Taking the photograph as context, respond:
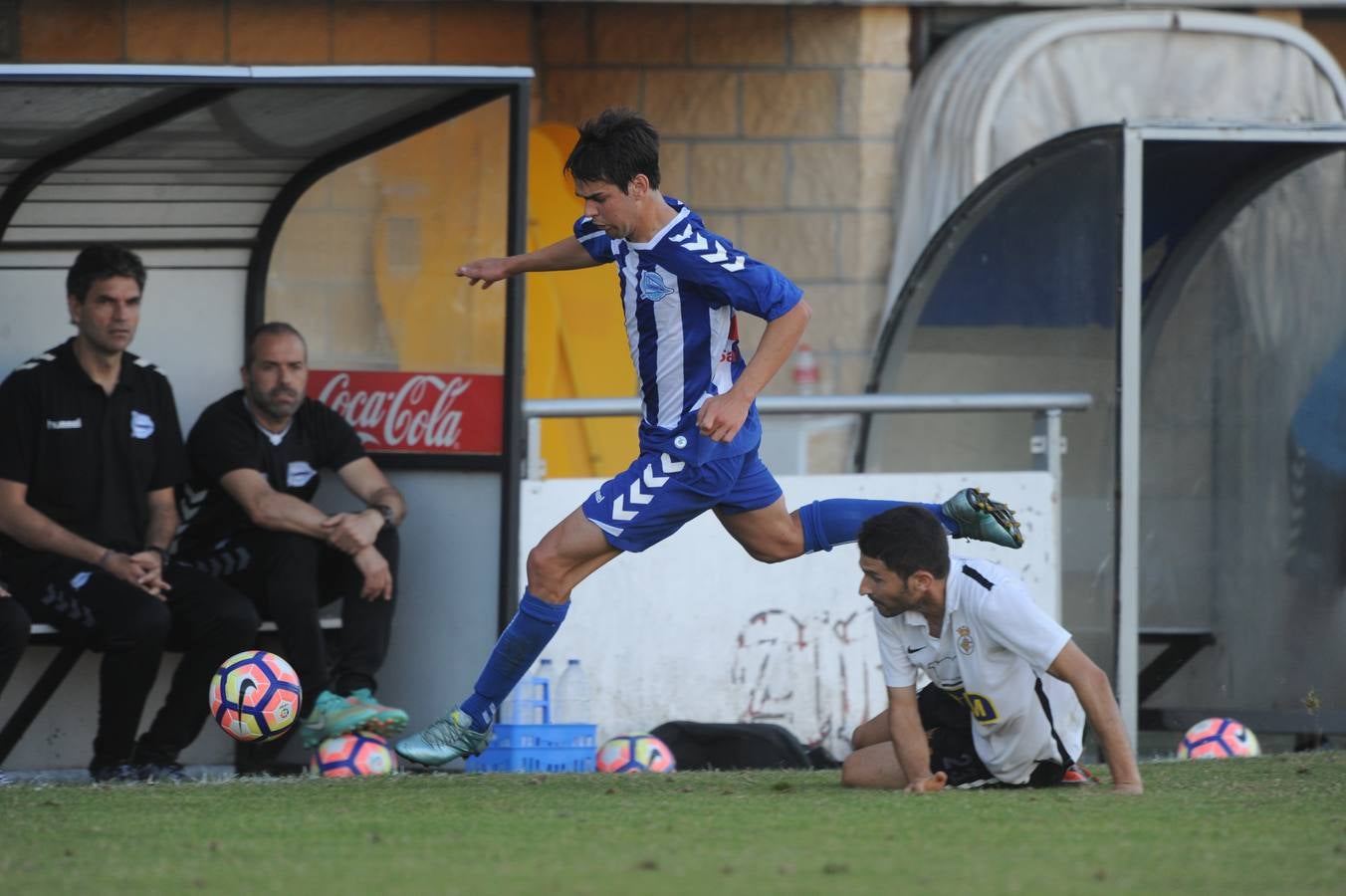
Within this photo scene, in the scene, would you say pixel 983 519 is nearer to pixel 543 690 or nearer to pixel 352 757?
pixel 543 690

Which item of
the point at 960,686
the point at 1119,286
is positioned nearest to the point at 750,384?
the point at 960,686

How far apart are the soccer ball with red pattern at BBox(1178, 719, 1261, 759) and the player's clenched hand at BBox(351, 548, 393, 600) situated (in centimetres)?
295

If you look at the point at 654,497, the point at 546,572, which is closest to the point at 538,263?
the point at 654,497

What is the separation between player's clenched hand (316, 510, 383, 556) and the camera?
273 inches

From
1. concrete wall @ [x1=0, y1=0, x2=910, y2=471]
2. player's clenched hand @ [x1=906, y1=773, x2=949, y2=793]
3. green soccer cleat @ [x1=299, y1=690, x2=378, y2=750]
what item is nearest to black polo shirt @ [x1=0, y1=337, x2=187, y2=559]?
green soccer cleat @ [x1=299, y1=690, x2=378, y2=750]

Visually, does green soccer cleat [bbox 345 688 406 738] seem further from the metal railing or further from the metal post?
the metal post

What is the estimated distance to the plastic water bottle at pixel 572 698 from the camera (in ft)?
24.0

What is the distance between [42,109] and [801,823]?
11.9ft

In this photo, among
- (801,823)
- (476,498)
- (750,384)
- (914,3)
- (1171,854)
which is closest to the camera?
(1171,854)

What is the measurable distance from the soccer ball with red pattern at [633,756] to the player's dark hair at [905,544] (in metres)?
1.85

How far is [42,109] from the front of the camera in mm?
6633

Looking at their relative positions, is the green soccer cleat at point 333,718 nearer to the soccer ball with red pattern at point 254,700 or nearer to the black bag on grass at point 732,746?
the soccer ball with red pattern at point 254,700

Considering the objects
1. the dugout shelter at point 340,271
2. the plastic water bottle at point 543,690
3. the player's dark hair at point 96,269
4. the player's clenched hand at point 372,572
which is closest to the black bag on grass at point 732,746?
the plastic water bottle at point 543,690

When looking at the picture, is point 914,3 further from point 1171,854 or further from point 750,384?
point 1171,854
